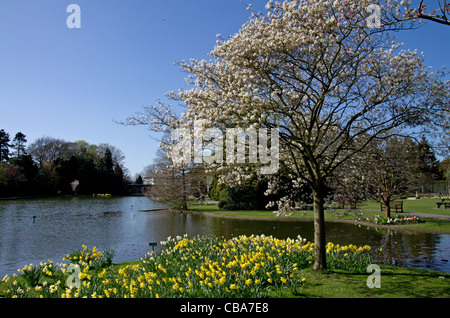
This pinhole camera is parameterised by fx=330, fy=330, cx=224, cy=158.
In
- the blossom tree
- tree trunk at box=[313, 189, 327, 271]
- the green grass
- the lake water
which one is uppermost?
the blossom tree

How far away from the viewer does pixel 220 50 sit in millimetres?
7516

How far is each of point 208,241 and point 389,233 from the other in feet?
31.4

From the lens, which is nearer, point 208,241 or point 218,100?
point 218,100

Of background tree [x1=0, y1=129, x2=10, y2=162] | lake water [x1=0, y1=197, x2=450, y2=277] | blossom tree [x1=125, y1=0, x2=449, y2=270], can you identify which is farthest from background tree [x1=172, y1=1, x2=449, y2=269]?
background tree [x1=0, y1=129, x2=10, y2=162]

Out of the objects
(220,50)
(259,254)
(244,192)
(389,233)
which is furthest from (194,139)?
(244,192)

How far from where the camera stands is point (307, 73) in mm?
7484

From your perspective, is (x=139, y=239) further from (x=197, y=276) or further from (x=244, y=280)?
(x=244, y=280)

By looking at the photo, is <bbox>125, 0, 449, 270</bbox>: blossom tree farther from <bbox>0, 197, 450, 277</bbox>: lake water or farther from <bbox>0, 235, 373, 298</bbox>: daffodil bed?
<bbox>0, 197, 450, 277</bbox>: lake water

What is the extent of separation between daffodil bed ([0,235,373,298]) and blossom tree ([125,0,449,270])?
0.95 meters

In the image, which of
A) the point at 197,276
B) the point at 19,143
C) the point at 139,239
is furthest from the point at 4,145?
the point at 197,276

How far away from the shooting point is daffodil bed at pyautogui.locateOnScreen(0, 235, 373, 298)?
18.3 feet

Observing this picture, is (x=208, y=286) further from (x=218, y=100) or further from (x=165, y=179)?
(x=165, y=179)

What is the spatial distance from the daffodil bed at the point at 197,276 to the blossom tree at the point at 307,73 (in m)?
0.95
